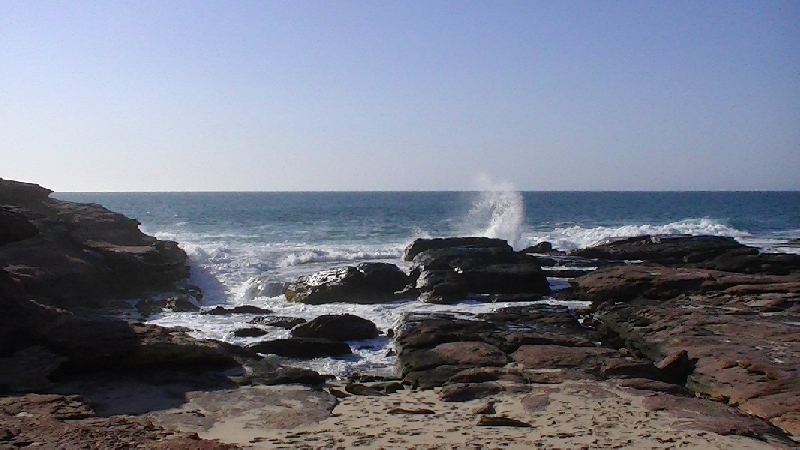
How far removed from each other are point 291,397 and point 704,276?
11.8 m

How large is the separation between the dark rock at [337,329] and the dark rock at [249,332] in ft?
2.63

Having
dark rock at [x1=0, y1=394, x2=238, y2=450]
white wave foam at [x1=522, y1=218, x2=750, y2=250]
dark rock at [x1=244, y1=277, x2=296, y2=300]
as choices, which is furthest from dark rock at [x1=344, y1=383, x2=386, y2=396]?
white wave foam at [x1=522, y1=218, x2=750, y2=250]

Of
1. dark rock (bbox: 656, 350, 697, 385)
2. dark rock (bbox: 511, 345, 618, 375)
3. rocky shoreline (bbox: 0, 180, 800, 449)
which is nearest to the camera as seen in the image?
rocky shoreline (bbox: 0, 180, 800, 449)

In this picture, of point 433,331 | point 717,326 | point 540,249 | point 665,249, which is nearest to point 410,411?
point 433,331

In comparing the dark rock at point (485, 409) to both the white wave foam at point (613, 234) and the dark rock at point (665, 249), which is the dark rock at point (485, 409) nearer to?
the dark rock at point (665, 249)

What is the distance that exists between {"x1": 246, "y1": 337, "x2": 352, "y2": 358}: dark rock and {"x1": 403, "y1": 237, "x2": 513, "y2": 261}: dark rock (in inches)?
445

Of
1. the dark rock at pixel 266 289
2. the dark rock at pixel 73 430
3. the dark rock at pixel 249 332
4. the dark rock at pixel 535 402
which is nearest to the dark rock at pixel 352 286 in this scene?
the dark rock at pixel 266 289

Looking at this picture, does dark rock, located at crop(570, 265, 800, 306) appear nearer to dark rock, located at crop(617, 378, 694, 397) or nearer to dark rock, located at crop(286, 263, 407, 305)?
dark rock, located at crop(286, 263, 407, 305)

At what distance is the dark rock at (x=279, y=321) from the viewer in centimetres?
1552

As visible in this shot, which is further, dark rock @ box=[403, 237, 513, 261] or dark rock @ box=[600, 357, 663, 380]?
dark rock @ box=[403, 237, 513, 261]

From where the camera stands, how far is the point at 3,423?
24.3 ft

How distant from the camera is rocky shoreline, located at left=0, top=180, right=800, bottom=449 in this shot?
8211 mm

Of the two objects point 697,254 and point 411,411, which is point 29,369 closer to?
point 411,411

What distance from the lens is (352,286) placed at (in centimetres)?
1989
